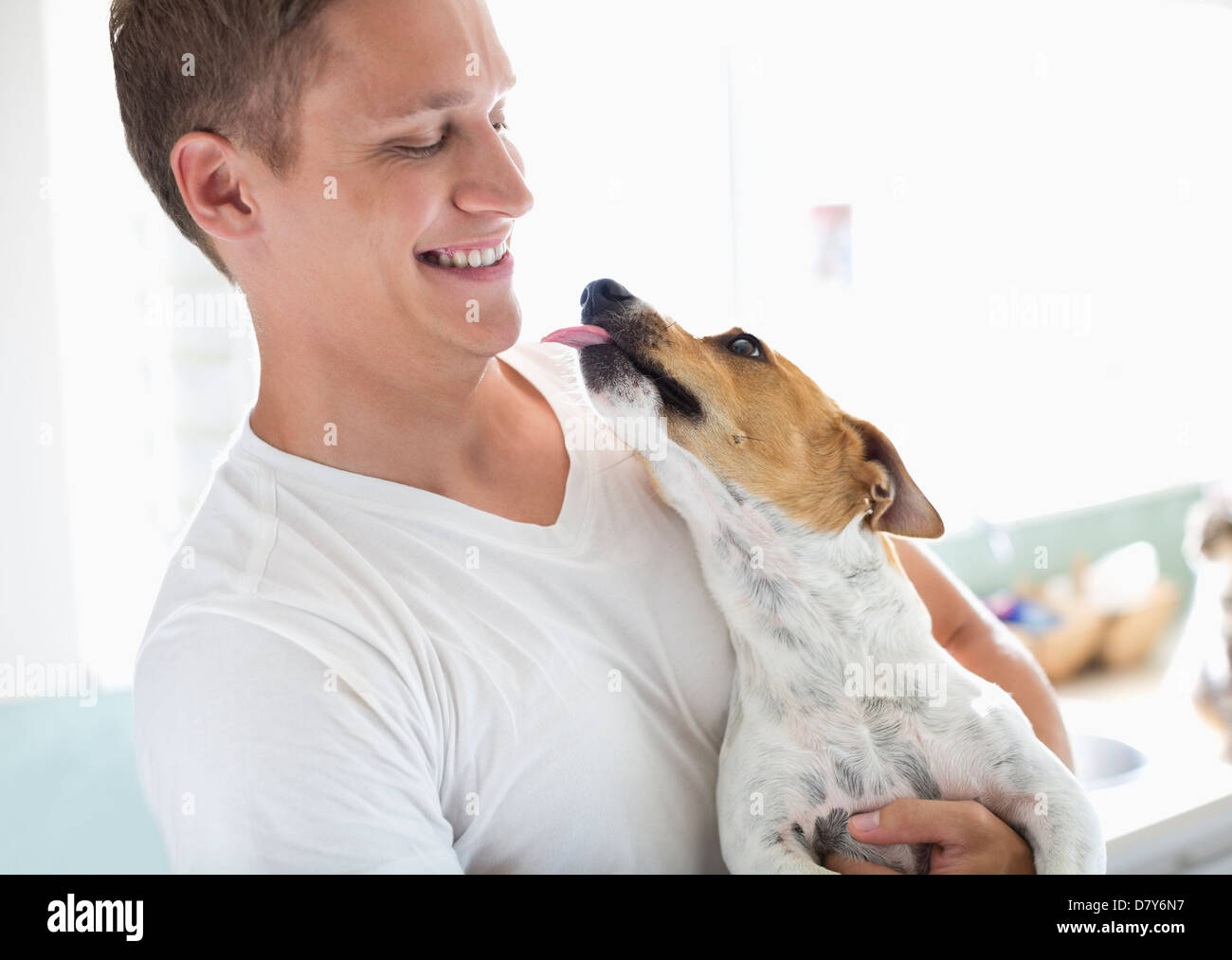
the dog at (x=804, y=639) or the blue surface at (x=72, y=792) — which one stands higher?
the dog at (x=804, y=639)

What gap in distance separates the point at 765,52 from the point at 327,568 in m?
2.30

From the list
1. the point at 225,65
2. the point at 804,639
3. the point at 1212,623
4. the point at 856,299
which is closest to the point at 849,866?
the point at 804,639

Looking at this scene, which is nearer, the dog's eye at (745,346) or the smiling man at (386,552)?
the smiling man at (386,552)

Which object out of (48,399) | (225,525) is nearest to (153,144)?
(225,525)

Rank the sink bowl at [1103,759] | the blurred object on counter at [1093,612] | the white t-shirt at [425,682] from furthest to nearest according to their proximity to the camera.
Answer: the blurred object on counter at [1093,612] < the sink bowl at [1103,759] < the white t-shirt at [425,682]

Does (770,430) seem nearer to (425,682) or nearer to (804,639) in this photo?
(804,639)

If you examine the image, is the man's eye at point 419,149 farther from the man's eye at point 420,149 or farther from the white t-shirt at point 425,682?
the white t-shirt at point 425,682

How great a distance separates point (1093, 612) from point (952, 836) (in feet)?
7.74

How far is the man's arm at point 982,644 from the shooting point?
124 cm

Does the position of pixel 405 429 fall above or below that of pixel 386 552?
above

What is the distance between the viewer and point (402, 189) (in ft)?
3.12

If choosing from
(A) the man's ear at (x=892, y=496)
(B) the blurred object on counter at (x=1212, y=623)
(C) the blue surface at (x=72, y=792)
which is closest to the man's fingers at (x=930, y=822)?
(A) the man's ear at (x=892, y=496)

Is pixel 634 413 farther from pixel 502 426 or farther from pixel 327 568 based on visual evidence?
pixel 327 568

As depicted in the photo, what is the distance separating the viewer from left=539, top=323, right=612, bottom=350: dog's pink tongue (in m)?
1.08
